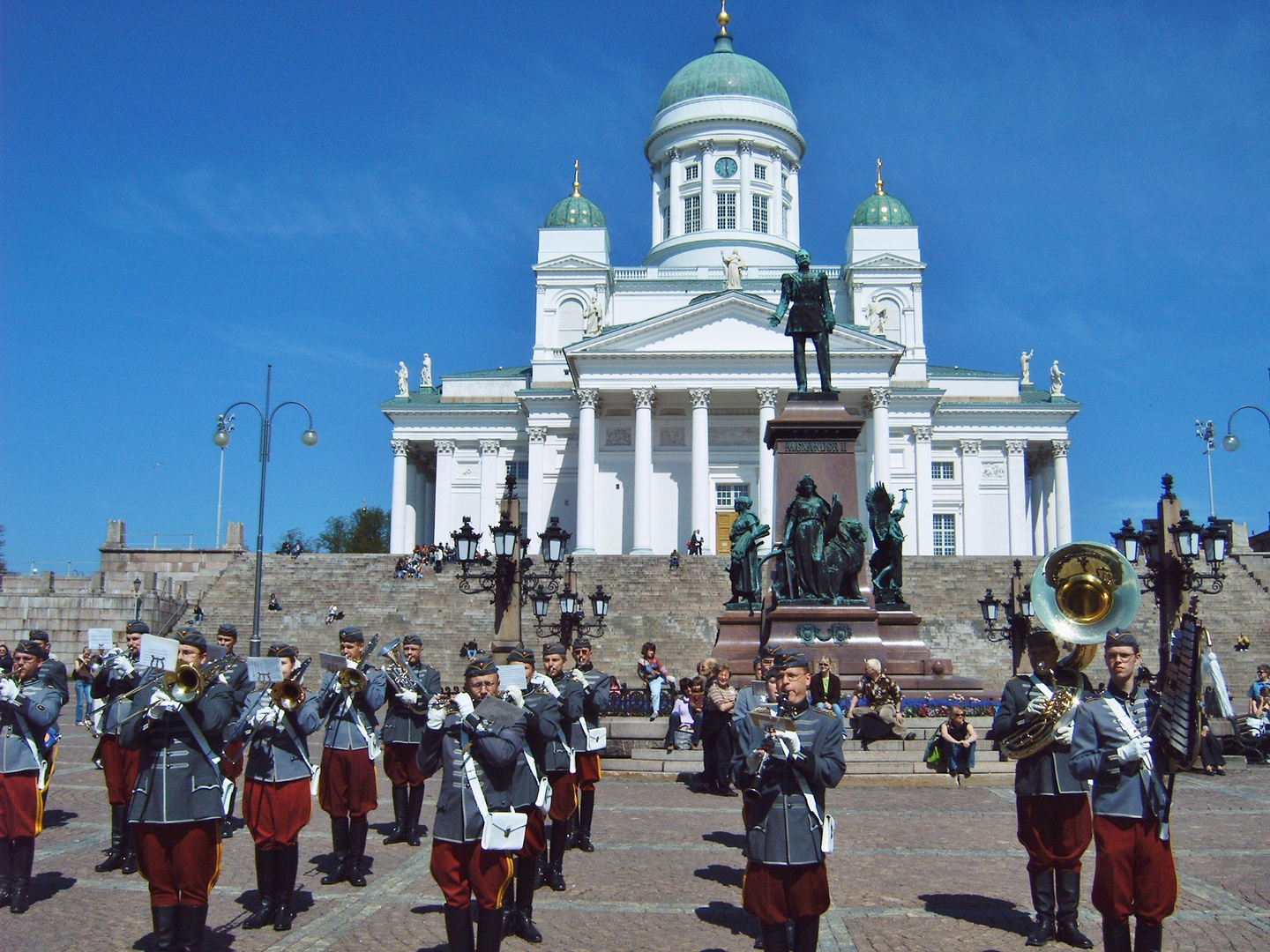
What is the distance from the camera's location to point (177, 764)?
668 cm

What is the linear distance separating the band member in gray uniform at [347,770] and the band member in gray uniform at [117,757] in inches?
62.4

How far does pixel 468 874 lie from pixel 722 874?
11.9 ft

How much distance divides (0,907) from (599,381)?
47361 mm

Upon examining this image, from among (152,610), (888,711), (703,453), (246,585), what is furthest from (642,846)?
(703,453)

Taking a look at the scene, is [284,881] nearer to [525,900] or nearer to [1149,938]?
[525,900]

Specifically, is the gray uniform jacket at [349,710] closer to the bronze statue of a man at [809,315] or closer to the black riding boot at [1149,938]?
the black riding boot at [1149,938]

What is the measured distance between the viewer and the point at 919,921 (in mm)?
7773

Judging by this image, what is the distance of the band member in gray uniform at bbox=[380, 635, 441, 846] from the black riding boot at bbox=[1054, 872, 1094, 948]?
5072mm

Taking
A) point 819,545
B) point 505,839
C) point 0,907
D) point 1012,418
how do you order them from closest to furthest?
1. point 505,839
2. point 0,907
3. point 819,545
4. point 1012,418

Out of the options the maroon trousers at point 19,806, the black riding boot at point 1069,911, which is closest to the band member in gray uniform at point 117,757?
the maroon trousers at point 19,806

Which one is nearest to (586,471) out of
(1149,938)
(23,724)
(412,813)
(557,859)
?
(412,813)

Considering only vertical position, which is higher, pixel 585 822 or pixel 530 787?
pixel 530 787

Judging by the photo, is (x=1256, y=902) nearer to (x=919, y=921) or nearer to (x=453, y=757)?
(x=919, y=921)

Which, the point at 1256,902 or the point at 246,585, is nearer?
the point at 1256,902
